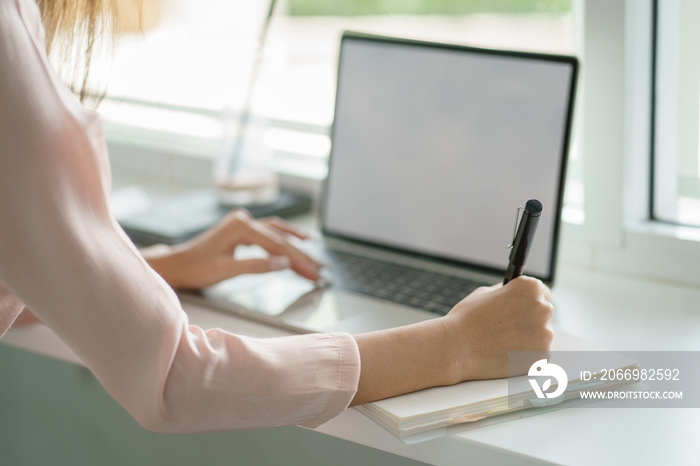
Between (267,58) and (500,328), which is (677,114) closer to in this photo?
(500,328)

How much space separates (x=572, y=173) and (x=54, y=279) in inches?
35.8

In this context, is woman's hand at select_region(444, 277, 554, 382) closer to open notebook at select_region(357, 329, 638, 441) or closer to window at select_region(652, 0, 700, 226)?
open notebook at select_region(357, 329, 638, 441)

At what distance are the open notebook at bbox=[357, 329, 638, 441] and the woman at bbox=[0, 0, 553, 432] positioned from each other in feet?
0.04

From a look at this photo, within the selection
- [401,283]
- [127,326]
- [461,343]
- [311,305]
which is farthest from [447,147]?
[127,326]

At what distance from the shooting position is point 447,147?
1053 mm

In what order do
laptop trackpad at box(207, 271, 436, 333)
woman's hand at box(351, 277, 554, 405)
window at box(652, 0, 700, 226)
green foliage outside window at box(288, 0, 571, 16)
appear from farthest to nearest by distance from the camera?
green foliage outside window at box(288, 0, 571, 16) < window at box(652, 0, 700, 226) < laptop trackpad at box(207, 271, 436, 333) < woman's hand at box(351, 277, 554, 405)

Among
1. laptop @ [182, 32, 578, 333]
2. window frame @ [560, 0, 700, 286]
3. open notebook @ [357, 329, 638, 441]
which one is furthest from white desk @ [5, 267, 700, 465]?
window frame @ [560, 0, 700, 286]

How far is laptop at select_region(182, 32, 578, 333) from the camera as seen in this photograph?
0.95m

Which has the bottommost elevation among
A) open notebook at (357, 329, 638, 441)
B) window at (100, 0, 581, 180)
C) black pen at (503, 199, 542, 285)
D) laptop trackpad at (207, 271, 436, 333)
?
open notebook at (357, 329, 638, 441)

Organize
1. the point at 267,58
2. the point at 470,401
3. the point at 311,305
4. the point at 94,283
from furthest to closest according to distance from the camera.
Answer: the point at 267,58 → the point at 311,305 → the point at 470,401 → the point at 94,283

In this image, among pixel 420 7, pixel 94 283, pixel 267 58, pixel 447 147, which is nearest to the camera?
pixel 94 283

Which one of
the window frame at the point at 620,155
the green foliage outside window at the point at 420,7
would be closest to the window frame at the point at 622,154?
the window frame at the point at 620,155

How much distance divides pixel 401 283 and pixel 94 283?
1.69 feet

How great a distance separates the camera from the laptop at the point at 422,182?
37.2 inches
